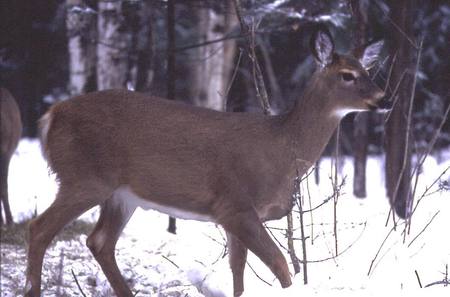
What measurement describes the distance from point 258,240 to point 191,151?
83cm

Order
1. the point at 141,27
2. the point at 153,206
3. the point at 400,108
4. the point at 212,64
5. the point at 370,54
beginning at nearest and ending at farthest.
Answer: the point at 153,206
the point at 370,54
the point at 400,108
the point at 141,27
the point at 212,64

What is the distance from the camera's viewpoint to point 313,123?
6242 mm

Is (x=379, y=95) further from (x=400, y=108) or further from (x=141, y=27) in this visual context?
(x=141, y=27)

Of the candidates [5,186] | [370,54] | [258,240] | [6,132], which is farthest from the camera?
[6,132]

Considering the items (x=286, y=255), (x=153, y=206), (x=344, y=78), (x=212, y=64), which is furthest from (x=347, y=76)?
(x=212, y=64)

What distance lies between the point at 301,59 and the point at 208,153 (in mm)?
17918

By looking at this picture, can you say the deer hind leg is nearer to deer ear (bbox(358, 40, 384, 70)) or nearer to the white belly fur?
the white belly fur

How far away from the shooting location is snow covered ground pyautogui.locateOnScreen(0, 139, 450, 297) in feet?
17.0

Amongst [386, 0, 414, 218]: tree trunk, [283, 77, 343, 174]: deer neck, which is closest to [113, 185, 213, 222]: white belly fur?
[283, 77, 343, 174]: deer neck

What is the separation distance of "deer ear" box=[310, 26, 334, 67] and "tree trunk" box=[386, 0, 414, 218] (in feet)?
6.59

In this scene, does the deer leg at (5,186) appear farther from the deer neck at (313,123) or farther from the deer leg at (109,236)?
the deer neck at (313,123)

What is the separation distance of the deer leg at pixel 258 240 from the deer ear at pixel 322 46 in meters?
1.23

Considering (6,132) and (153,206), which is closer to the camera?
(153,206)

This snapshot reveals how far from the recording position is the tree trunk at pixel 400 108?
8.17 metres
